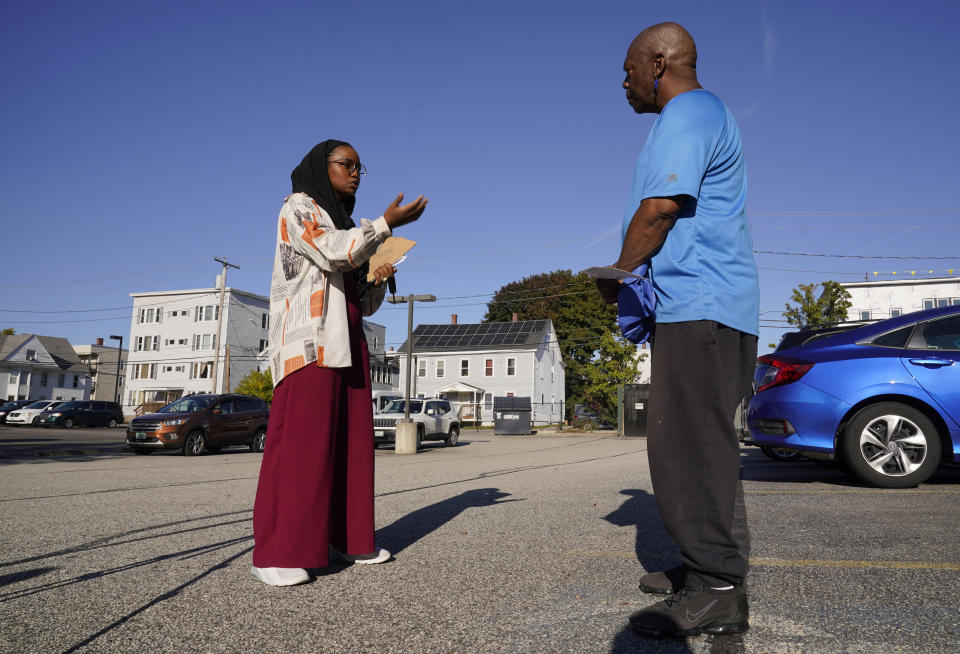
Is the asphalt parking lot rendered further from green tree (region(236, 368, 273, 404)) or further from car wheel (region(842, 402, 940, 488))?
green tree (region(236, 368, 273, 404))

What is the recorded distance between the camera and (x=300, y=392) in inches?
122

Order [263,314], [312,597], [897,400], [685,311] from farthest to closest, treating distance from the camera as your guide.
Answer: [263,314] → [897,400] → [312,597] → [685,311]

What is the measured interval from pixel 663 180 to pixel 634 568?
173cm

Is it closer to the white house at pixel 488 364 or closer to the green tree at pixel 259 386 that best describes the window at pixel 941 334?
the green tree at pixel 259 386

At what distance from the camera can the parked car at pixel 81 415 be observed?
36562 millimetres

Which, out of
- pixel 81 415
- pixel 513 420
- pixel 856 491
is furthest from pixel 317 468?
pixel 81 415

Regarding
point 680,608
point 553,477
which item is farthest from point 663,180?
point 553,477

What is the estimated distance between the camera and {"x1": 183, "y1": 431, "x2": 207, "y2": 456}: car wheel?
16.8m

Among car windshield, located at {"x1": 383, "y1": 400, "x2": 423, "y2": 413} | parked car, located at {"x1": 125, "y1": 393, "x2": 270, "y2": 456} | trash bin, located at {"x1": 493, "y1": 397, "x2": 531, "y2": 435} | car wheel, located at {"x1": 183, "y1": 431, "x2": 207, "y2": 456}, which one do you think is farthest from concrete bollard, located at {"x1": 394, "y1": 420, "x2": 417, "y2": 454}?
trash bin, located at {"x1": 493, "y1": 397, "x2": 531, "y2": 435}

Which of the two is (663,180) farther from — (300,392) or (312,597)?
(312,597)

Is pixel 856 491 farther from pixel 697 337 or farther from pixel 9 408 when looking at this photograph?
pixel 9 408

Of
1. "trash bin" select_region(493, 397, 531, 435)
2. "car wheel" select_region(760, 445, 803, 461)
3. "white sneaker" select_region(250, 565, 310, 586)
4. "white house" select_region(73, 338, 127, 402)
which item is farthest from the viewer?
"white house" select_region(73, 338, 127, 402)

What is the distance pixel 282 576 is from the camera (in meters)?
2.79

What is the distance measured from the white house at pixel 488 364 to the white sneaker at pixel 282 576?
5074 centimetres
